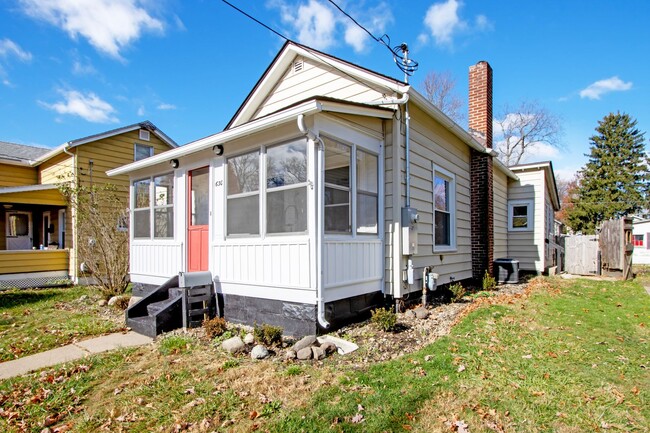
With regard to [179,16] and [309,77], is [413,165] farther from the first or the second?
[179,16]

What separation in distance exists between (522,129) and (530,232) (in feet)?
80.4

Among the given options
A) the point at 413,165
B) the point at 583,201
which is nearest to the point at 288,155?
the point at 413,165

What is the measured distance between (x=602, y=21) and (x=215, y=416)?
43.0 feet

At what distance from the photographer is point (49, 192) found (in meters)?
12.5

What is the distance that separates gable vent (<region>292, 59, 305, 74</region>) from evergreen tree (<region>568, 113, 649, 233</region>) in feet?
103

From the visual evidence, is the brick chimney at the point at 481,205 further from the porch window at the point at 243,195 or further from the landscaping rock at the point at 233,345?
the landscaping rock at the point at 233,345

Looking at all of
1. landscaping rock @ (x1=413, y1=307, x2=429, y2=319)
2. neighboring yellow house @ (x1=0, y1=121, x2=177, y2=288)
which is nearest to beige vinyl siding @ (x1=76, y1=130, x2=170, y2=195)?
neighboring yellow house @ (x1=0, y1=121, x2=177, y2=288)

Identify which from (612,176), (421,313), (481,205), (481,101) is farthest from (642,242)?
(421,313)

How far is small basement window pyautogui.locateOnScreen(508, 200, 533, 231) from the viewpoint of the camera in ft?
43.9

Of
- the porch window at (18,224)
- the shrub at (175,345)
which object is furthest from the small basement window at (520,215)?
the porch window at (18,224)

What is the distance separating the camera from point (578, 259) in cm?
1376

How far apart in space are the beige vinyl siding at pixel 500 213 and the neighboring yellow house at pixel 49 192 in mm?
12921

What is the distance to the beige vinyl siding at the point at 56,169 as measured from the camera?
13.0 m

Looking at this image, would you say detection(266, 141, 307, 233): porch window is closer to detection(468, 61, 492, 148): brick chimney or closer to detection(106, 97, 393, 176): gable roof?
detection(106, 97, 393, 176): gable roof
